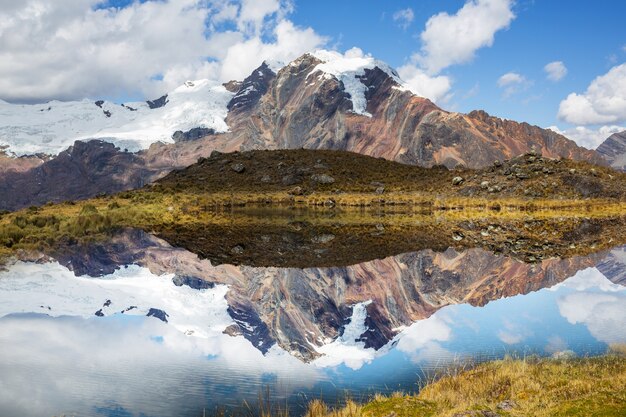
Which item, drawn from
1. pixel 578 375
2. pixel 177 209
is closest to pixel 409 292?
pixel 578 375

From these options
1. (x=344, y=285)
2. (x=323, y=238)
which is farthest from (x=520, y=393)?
(x=323, y=238)

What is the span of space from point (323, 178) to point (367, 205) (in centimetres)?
2619

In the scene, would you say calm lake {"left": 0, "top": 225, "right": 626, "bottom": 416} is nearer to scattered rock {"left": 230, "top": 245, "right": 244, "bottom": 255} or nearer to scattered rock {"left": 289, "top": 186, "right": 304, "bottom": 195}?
scattered rock {"left": 230, "top": 245, "right": 244, "bottom": 255}

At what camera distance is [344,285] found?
28.2m

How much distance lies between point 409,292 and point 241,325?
354 inches

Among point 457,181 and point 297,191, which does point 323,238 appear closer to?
point 297,191

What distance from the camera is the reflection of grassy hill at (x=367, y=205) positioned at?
167ft

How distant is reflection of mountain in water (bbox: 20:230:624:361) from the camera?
64.5 feet

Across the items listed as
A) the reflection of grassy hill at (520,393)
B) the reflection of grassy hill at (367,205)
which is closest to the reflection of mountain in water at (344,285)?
the reflection of grassy hill at (367,205)

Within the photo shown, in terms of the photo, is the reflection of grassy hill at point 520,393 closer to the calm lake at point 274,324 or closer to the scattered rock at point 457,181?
the calm lake at point 274,324

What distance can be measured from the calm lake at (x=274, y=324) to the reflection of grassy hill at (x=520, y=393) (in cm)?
110

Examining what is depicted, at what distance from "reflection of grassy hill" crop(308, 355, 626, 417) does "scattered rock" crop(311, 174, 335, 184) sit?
121245 millimetres

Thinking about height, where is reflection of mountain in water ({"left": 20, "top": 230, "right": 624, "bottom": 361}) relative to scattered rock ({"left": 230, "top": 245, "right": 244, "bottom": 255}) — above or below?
below

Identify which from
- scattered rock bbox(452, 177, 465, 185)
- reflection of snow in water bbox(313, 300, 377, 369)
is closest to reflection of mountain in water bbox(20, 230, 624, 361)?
reflection of snow in water bbox(313, 300, 377, 369)
